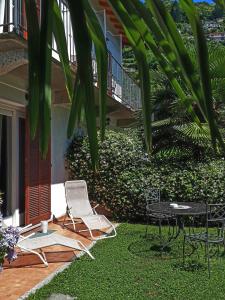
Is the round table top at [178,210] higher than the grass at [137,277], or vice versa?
the round table top at [178,210]

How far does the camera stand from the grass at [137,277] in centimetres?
527

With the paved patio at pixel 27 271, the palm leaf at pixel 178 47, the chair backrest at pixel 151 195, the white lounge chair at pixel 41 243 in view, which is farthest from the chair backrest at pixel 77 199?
the palm leaf at pixel 178 47

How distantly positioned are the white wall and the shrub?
0.27m

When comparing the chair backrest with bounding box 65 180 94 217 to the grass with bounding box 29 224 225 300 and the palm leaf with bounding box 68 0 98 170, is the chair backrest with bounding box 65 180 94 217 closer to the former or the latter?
the grass with bounding box 29 224 225 300

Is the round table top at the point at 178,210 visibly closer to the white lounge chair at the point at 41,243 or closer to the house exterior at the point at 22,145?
the white lounge chair at the point at 41,243

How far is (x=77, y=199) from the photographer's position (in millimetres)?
10000

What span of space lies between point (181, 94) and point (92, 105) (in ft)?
1.10

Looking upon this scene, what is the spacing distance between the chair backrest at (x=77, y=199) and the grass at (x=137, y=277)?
1899 mm

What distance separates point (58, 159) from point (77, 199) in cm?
191

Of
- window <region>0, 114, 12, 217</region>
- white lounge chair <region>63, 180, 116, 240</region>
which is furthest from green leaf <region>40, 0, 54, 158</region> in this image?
window <region>0, 114, 12, 217</region>

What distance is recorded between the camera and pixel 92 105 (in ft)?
3.67

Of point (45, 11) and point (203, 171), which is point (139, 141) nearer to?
point (203, 171)

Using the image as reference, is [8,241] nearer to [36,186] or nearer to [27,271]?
[27,271]

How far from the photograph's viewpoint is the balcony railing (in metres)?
6.46
